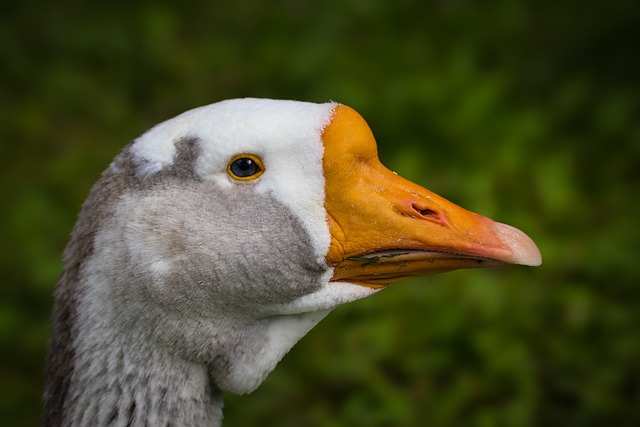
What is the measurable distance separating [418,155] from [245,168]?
10.3ft

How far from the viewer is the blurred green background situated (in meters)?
4.37

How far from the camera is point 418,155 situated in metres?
5.32

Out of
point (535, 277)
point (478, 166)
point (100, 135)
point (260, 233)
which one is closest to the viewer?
point (260, 233)

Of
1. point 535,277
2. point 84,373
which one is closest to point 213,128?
→ point 84,373

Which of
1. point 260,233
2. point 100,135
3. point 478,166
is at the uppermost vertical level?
point 260,233

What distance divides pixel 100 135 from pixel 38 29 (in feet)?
4.19

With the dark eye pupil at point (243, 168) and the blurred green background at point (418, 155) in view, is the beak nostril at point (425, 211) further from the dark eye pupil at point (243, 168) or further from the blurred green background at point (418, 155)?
the blurred green background at point (418, 155)

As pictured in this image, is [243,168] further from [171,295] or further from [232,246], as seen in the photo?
[171,295]

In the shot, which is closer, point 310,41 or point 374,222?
point 374,222

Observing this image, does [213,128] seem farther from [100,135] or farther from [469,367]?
[100,135]

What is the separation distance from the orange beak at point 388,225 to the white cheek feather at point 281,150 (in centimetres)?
3

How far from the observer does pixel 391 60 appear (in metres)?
6.07

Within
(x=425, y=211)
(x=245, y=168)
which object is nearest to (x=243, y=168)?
(x=245, y=168)

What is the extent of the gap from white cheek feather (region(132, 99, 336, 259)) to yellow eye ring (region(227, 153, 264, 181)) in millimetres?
14
